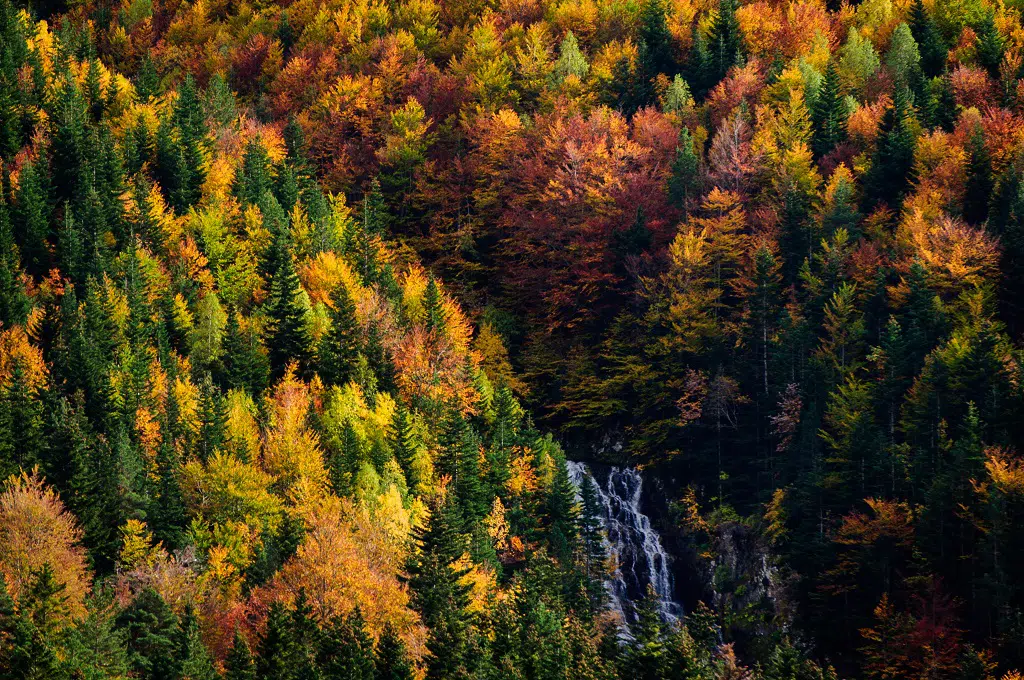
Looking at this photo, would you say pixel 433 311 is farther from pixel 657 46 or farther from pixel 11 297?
pixel 657 46

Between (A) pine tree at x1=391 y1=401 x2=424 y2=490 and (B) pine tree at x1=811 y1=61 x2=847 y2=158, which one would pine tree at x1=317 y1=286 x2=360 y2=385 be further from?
(B) pine tree at x1=811 y1=61 x2=847 y2=158

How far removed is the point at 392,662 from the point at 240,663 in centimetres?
740

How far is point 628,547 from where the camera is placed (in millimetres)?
110750

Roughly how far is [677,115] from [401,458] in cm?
5084

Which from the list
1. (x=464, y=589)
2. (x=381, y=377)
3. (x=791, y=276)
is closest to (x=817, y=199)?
(x=791, y=276)

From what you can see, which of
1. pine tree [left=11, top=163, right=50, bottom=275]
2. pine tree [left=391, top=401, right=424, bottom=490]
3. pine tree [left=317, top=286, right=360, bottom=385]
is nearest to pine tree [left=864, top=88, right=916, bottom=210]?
pine tree [left=317, top=286, right=360, bottom=385]

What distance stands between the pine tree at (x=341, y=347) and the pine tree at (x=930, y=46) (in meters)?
53.2

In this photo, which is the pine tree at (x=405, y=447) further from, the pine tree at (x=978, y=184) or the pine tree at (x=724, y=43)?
the pine tree at (x=724, y=43)

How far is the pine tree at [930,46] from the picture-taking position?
131 m

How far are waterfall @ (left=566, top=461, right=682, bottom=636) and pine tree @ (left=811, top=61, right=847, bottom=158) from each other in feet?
101

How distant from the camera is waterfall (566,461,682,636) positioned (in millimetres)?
107812

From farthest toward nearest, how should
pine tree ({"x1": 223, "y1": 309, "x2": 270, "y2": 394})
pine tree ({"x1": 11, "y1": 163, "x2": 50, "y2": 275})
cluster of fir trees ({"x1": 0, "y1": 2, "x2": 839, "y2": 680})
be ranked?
pine tree ({"x1": 11, "y1": 163, "x2": 50, "y2": 275}) < pine tree ({"x1": 223, "y1": 309, "x2": 270, "y2": 394}) < cluster of fir trees ({"x1": 0, "y1": 2, "x2": 839, "y2": 680})

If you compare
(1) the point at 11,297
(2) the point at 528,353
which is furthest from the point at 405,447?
(1) the point at 11,297

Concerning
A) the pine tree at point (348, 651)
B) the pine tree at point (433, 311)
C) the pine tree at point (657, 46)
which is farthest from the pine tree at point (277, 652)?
the pine tree at point (657, 46)
